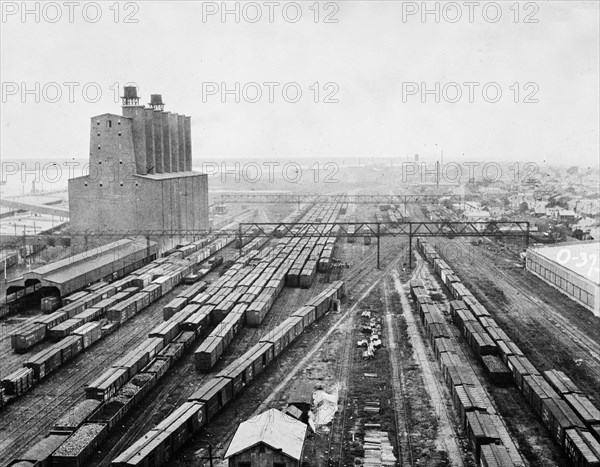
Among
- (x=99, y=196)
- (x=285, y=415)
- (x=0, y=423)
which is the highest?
(x=99, y=196)

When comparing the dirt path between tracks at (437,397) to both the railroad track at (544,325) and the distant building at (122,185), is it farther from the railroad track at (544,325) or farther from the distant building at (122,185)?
the distant building at (122,185)

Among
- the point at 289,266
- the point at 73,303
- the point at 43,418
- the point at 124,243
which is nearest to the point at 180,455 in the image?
the point at 43,418

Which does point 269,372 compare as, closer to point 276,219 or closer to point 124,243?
point 124,243

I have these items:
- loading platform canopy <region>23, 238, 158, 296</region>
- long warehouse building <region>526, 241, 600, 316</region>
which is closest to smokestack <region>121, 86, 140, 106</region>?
loading platform canopy <region>23, 238, 158, 296</region>

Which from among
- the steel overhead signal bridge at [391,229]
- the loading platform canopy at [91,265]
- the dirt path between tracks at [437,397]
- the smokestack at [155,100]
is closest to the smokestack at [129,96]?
the smokestack at [155,100]

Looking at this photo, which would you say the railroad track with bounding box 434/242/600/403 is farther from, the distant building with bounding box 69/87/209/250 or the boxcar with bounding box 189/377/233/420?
the distant building with bounding box 69/87/209/250

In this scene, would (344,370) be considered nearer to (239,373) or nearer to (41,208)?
(239,373)

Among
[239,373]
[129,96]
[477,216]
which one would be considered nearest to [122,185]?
[129,96]
